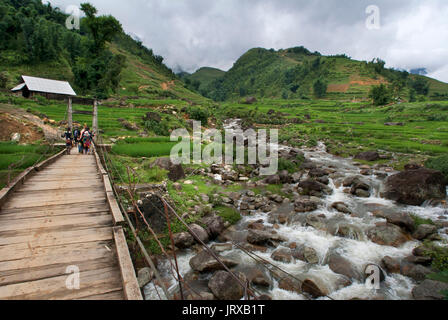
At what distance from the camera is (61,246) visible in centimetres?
450

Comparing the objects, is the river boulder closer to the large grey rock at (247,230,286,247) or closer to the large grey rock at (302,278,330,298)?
the large grey rock at (247,230,286,247)

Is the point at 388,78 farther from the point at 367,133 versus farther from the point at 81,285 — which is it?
the point at 81,285

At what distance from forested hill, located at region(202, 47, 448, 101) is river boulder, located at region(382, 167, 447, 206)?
59772mm

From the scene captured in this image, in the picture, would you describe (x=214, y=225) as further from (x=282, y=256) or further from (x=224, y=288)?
(x=224, y=288)

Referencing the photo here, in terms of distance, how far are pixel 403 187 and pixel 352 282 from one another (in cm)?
873

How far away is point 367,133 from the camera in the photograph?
33.2 m

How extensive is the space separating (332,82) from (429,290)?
109496 millimetres

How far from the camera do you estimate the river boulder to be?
12008mm

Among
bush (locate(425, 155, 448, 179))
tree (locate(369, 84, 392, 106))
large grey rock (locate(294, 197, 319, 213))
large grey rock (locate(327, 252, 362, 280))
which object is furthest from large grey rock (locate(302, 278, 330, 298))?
Result: tree (locate(369, 84, 392, 106))

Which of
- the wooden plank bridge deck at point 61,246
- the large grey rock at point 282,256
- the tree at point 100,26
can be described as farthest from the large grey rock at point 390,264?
the tree at point 100,26

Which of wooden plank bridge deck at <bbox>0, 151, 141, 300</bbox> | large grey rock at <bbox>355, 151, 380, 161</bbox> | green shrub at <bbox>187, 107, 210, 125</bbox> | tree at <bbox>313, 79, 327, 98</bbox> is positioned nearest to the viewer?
wooden plank bridge deck at <bbox>0, 151, 141, 300</bbox>

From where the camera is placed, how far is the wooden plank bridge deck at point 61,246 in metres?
3.51

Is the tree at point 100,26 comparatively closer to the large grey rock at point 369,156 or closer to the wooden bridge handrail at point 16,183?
the wooden bridge handrail at point 16,183

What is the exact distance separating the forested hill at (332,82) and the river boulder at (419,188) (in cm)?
5977
